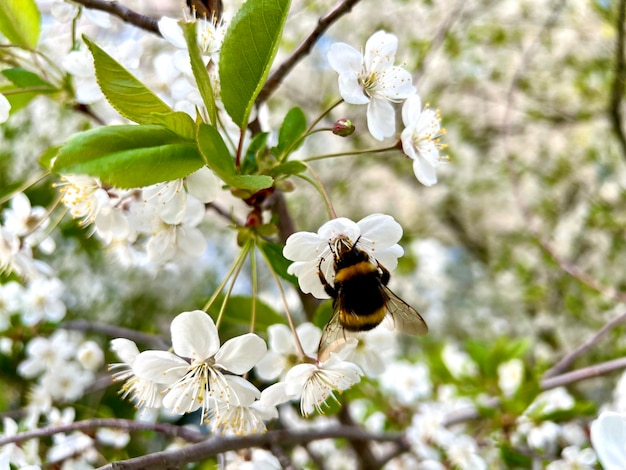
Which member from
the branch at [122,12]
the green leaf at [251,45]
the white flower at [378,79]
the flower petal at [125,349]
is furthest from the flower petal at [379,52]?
the flower petal at [125,349]

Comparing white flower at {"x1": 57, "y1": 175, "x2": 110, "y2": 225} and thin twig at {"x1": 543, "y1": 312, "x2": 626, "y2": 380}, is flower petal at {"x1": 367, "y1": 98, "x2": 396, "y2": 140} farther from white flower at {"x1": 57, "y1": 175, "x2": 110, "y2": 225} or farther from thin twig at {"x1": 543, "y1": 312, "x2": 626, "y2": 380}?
thin twig at {"x1": 543, "y1": 312, "x2": 626, "y2": 380}

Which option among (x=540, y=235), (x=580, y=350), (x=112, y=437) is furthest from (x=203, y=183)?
(x=540, y=235)

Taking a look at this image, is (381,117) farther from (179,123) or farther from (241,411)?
(241,411)

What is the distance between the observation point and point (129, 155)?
1.23ft

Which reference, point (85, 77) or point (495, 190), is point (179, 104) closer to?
point (85, 77)

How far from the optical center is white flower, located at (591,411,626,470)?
1.10 feet

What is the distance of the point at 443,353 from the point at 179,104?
99cm

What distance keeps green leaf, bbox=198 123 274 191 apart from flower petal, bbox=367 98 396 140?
14 cm

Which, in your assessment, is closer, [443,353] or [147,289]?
[443,353]

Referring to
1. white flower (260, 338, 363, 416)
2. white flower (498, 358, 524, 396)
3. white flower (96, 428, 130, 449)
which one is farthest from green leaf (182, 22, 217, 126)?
white flower (498, 358, 524, 396)

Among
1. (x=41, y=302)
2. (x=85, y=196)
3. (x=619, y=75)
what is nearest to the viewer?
(x=85, y=196)

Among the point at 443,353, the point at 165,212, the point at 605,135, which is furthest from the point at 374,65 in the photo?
the point at 605,135

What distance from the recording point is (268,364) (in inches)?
23.1

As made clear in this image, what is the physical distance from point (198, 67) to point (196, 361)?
236mm
